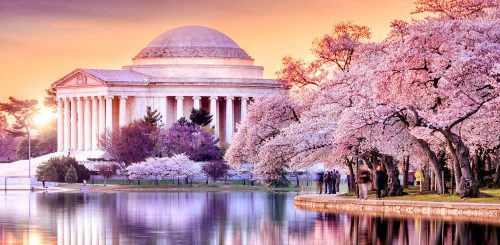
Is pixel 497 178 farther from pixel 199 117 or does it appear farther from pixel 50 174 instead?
pixel 199 117

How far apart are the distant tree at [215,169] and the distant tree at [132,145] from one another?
1035cm

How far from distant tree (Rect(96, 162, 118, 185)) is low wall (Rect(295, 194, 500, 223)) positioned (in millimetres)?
69482

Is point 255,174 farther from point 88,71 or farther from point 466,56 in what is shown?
point 88,71

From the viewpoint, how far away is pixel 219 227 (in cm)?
5834

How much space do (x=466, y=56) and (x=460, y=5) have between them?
457 inches

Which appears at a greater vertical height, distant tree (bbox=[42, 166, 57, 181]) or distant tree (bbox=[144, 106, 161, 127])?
distant tree (bbox=[144, 106, 161, 127])

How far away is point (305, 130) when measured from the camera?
90375mm

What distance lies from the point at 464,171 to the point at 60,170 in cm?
8063

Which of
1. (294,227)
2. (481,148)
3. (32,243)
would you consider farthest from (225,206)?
(32,243)

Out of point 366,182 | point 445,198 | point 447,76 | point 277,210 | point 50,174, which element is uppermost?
point 447,76

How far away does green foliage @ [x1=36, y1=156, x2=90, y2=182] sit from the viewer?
148 m

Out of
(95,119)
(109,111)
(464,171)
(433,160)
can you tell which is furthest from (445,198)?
(95,119)

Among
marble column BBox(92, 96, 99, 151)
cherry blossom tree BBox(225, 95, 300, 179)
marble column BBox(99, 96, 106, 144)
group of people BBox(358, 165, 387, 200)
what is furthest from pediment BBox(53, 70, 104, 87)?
group of people BBox(358, 165, 387, 200)

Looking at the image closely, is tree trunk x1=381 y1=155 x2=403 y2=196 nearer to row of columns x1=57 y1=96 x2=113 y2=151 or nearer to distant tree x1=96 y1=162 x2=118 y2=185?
distant tree x1=96 y1=162 x2=118 y2=185
